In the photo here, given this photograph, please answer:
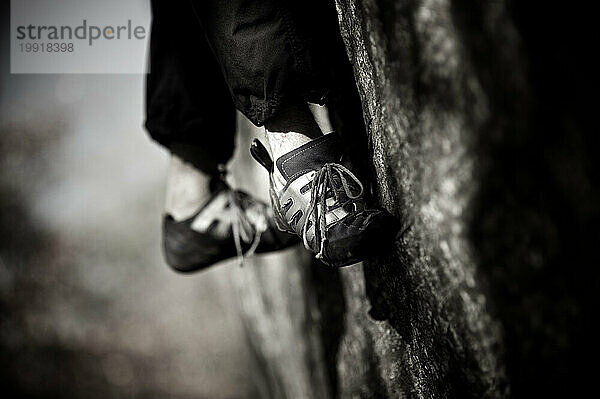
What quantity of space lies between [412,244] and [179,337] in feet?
12.2

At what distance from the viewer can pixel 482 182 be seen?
0.90m

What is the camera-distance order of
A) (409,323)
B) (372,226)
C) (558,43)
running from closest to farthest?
(558,43) → (372,226) → (409,323)

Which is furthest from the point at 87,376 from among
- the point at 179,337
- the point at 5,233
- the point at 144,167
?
the point at 144,167

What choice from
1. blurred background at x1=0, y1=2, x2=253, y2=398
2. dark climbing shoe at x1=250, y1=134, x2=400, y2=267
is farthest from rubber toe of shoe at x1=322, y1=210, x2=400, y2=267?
blurred background at x1=0, y1=2, x2=253, y2=398

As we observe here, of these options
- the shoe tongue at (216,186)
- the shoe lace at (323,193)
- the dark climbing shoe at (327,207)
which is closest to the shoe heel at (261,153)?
the dark climbing shoe at (327,207)

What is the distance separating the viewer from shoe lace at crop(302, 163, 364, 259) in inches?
42.2

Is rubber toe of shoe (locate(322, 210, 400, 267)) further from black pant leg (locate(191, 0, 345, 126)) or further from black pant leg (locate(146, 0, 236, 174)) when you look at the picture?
black pant leg (locate(146, 0, 236, 174))

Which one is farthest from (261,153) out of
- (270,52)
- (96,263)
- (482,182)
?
(96,263)

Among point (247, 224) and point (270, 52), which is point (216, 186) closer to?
point (247, 224)

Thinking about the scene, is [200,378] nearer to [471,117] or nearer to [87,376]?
[87,376]

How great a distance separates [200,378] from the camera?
4.40 m

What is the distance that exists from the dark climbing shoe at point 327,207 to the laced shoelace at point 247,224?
1.15 feet

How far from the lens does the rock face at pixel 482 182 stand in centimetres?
85

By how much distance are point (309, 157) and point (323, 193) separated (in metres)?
0.09
